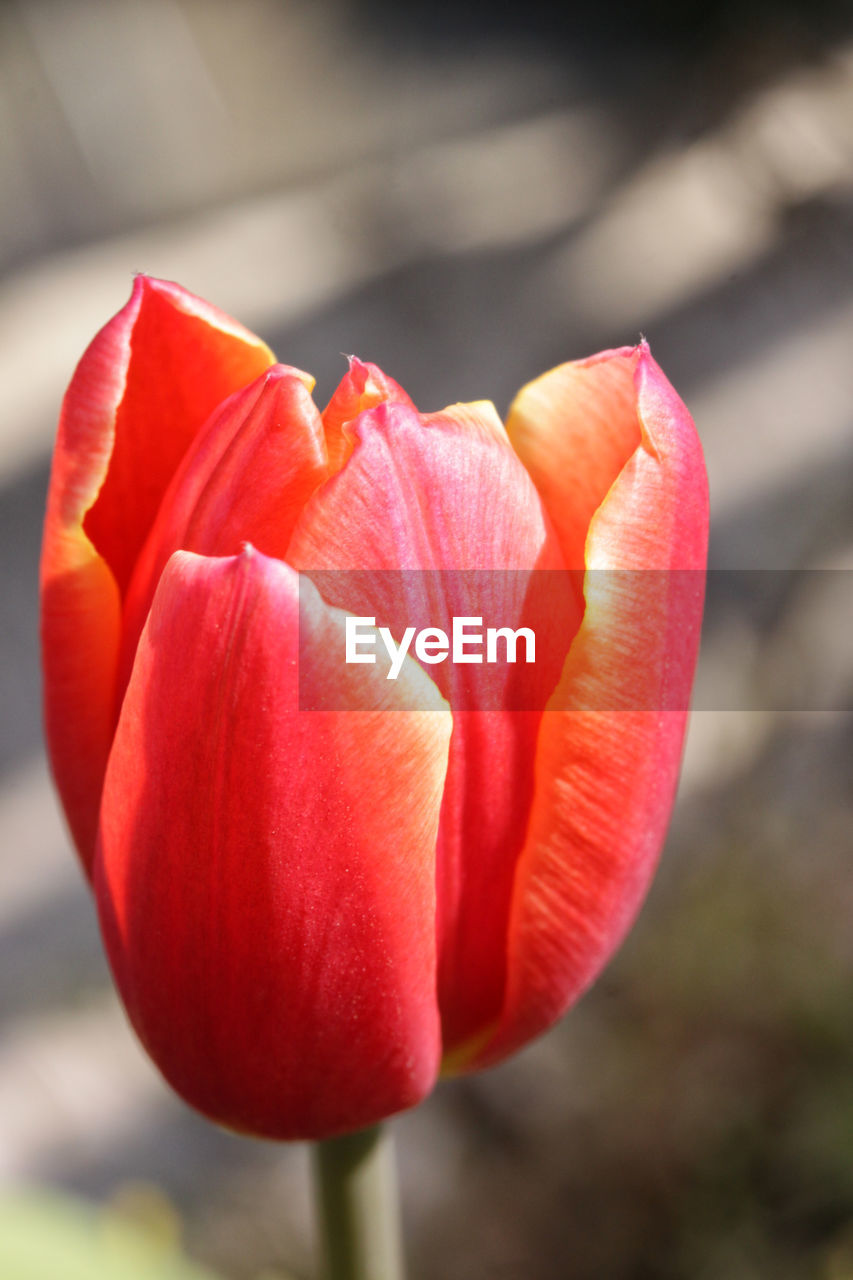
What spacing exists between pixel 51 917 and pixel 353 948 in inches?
35.7

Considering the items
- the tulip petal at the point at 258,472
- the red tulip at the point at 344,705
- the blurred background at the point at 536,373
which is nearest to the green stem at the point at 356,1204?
the red tulip at the point at 344,705

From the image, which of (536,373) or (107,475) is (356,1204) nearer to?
(107,475)

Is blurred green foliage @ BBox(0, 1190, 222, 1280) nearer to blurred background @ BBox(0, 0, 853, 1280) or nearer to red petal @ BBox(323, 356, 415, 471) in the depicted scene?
red petal @ BBox(323, 356, 415, 471)

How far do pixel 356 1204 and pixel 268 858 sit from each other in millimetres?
134

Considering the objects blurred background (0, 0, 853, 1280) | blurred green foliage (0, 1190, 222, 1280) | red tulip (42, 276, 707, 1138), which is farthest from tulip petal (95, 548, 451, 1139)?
blurred background (0, 0, 853, 1280)

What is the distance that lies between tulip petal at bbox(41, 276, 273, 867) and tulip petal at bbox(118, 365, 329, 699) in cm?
4

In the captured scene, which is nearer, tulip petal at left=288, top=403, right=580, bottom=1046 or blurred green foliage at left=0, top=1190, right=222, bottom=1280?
tulip petal at left=288, top=403, right=580, bottom=1046

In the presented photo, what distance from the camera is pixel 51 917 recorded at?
111 centimetres

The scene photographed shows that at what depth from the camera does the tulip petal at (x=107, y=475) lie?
327 millimetres

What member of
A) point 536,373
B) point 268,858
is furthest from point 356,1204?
point 536,373

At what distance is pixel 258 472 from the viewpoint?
0.95ft

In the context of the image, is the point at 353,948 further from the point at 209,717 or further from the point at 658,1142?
the point at 658,1142

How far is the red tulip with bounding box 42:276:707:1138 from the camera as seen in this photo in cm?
26

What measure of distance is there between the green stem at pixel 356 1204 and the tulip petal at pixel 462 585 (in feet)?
0.13
